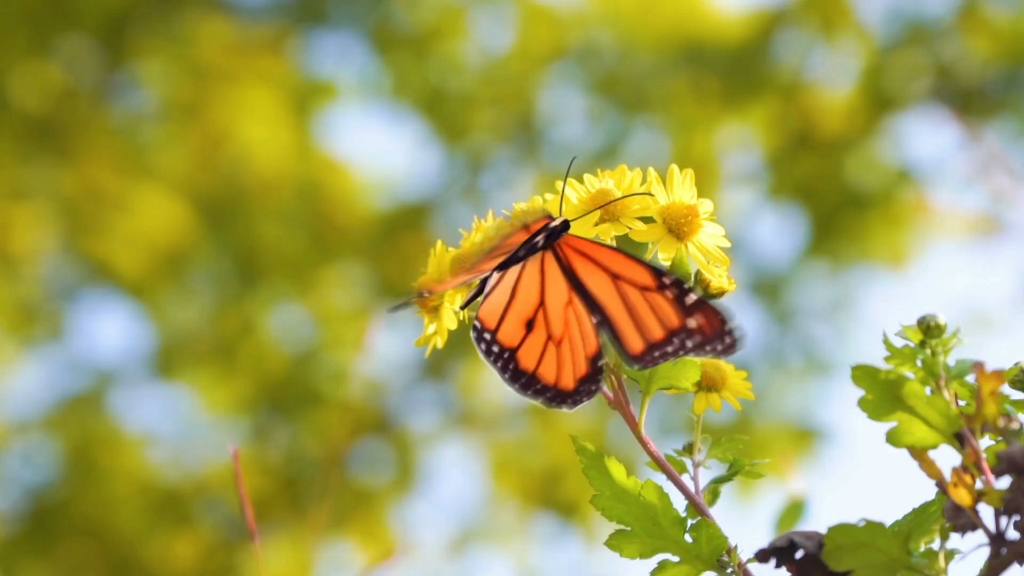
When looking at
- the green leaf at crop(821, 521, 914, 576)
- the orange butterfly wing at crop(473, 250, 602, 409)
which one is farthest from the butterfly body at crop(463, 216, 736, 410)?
the green leaf at crop(821, 521, 914, 576)

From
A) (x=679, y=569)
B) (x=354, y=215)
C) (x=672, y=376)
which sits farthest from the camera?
(x=354, y=215)

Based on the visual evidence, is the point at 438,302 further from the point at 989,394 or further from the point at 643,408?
the point at 989,394

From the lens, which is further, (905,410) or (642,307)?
(642,307)

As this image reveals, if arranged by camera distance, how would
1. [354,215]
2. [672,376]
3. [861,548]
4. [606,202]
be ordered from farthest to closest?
[354,215], [606,202], [672,376], [861,548]

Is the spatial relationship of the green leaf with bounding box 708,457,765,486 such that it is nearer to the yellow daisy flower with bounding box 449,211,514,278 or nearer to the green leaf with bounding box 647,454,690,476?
the green leaf with bounding box 647,454,690,476

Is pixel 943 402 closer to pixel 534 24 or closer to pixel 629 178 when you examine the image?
pixel 629 178

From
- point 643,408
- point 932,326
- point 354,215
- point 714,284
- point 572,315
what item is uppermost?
point 354,215

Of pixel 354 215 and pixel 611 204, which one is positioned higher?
pixel 354 215

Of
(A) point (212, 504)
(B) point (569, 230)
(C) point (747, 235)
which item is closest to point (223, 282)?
(A) point (212, 504)

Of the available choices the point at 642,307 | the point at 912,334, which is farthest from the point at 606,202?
the point at 912,334
